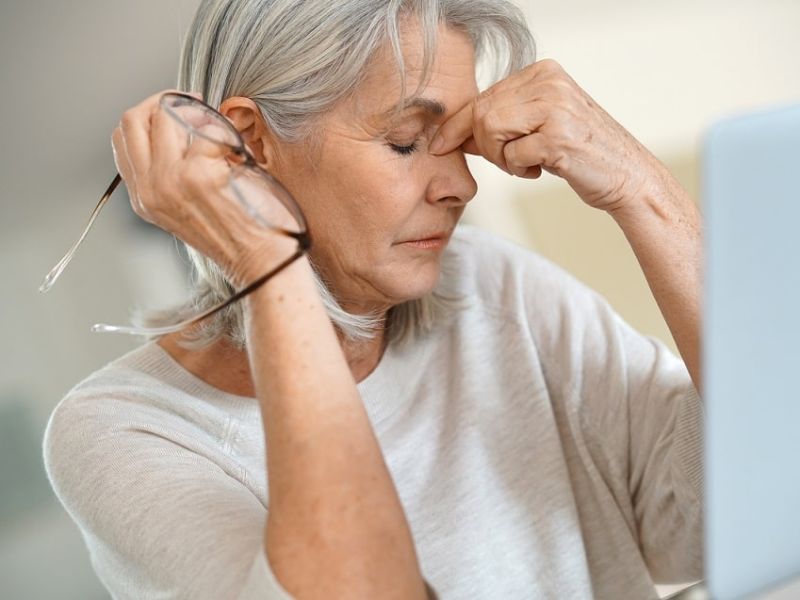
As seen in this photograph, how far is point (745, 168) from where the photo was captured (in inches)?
21.3

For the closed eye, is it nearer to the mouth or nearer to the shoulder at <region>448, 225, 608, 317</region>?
the mouth

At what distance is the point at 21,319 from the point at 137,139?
1597 millimetres

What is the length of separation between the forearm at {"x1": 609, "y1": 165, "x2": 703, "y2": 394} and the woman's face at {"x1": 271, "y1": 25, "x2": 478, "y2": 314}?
202mm

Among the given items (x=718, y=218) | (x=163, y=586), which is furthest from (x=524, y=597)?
(x=718, y=218)

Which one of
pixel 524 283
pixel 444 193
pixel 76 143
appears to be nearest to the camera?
pixel 444 193

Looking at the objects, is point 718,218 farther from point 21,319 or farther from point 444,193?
point 21,319

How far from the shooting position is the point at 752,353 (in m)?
0.59

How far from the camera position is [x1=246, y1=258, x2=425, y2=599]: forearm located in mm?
788

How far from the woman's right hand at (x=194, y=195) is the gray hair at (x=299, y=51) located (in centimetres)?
19

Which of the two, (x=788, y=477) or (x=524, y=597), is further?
(x=524, y=597)

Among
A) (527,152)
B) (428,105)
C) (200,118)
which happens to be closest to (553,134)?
(527,152)

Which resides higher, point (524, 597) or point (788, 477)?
point (788, 477)

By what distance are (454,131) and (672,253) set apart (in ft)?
0.94

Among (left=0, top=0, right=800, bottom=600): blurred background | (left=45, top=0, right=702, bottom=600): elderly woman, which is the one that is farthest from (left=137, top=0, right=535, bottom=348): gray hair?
(left=0, top=0, right=800, bottom=600): blurred background
